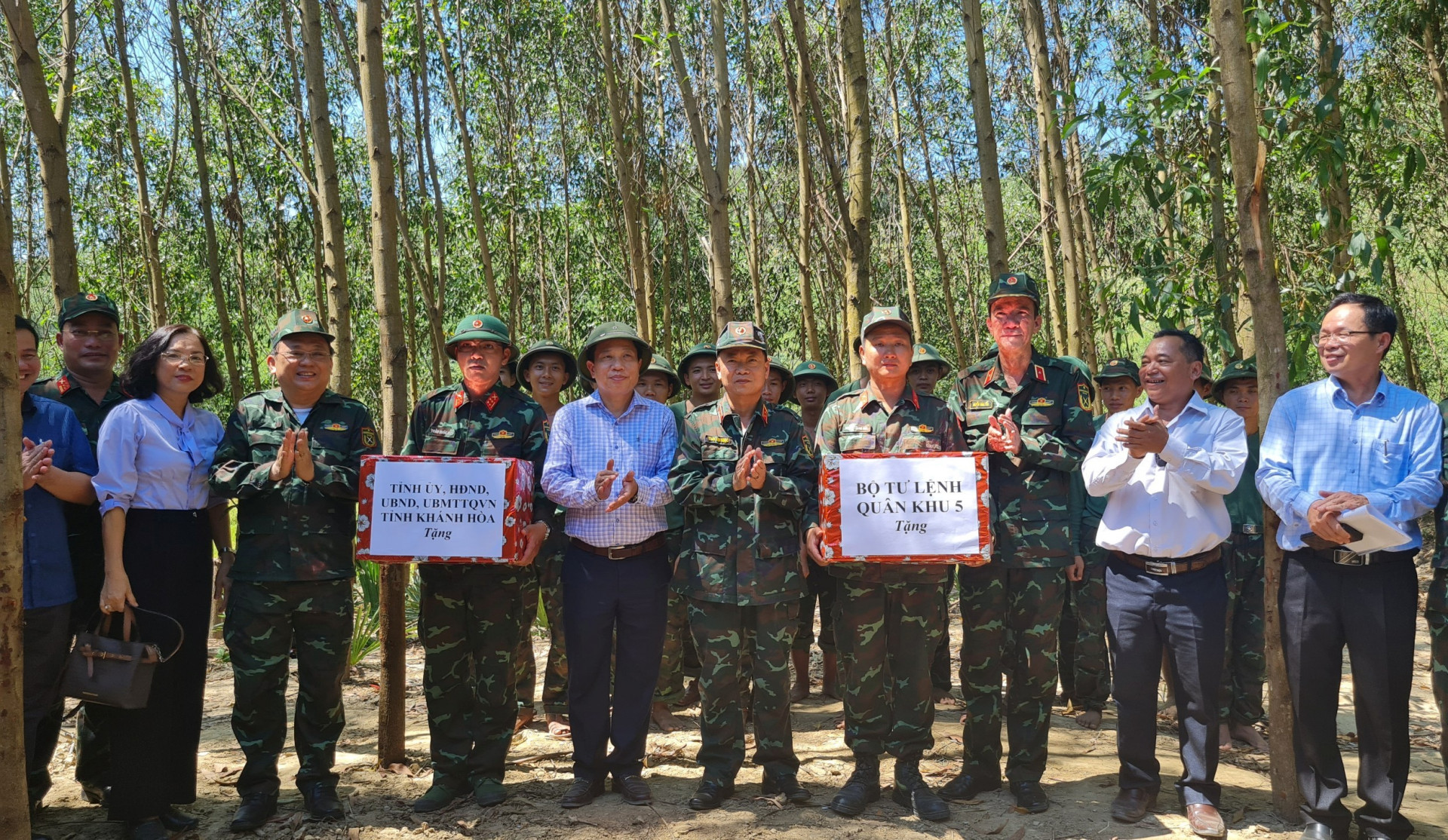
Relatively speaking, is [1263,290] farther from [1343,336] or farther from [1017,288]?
[1017,288]

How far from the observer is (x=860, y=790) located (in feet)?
13.7

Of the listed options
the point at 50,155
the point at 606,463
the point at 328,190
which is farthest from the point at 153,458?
the point at 50,155

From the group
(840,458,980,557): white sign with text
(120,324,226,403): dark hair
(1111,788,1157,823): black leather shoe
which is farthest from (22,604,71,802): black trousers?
(1111,788,1157,823): black leather shoe

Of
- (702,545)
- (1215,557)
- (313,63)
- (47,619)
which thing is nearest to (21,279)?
(313,63)

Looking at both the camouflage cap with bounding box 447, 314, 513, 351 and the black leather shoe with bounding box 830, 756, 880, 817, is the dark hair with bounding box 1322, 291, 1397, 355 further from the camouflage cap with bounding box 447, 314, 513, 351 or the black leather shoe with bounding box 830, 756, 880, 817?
the camouflage cap with bounding box 447, 314, 513, 351

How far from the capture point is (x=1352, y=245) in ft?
16.2

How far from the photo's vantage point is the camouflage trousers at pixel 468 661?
169 inches

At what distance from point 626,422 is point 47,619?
241 cm

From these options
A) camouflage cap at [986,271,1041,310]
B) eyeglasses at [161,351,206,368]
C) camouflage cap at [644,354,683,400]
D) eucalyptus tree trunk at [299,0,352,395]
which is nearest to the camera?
eyeglasses at [161,351,206,368]

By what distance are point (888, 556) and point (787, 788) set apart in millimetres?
1185

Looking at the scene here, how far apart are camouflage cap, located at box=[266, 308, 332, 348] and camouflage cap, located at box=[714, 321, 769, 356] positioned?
1.75 metres

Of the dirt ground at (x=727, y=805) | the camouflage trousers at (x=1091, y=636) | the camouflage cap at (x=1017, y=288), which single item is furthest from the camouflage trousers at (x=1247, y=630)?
the camouflage cap at (x=1017, y=288)

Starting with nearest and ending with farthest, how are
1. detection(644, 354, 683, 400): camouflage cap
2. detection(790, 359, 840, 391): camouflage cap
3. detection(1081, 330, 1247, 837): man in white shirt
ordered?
detection(1081, 330, 1247, 837): man in white shirt
detection(644, 354, 683, 400): camouflage cap
detection(790, 359, 840, 391): camouflage cap

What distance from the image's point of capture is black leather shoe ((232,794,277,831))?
3.97 m
